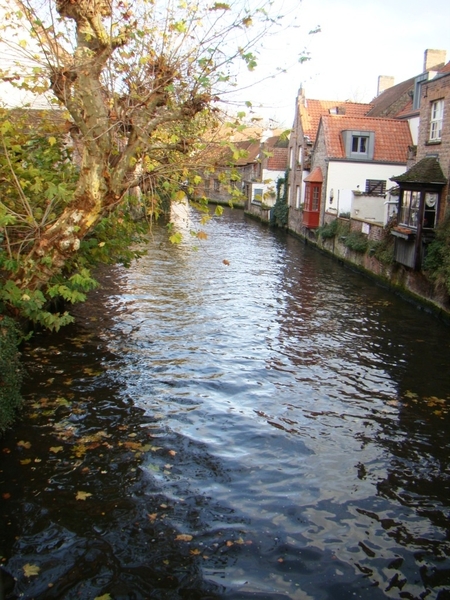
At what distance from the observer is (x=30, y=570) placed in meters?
5.89

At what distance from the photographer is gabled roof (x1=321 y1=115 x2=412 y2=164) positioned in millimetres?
33562

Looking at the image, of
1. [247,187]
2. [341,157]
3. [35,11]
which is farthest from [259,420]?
[247,187]

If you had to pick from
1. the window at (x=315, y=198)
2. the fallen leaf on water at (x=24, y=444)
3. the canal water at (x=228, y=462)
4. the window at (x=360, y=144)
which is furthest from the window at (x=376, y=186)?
the fallen leaf on water at (x=24, y=444)

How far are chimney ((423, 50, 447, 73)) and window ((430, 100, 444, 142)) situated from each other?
794 inches

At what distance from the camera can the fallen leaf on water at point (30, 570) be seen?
5.85m

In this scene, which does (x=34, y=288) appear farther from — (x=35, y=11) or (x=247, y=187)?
(x=247, y=187)

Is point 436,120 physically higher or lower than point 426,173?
higher

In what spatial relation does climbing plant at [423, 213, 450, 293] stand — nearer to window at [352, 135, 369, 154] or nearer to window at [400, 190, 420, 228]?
window at [400, 190, 420, 228]

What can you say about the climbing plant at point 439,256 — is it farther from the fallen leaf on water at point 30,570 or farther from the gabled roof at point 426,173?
the fallen leaf on water at point 30,570

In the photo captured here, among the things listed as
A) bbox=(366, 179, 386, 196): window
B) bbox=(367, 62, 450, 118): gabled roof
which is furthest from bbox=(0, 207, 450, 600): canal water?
bbox=(367, 62, 450, 118): gabled roof

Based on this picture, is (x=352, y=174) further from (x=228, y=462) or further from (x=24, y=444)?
(x=24, y=444)

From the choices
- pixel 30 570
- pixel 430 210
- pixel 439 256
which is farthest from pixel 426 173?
pixel 30 570

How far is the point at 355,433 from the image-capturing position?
9.45 m

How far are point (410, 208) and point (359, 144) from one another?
1478 centimetres
